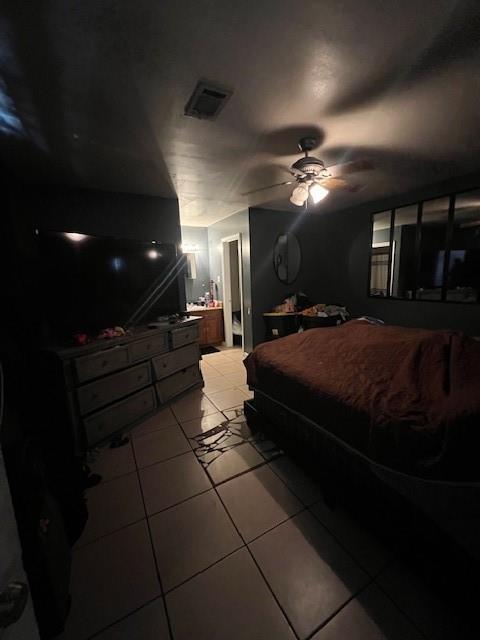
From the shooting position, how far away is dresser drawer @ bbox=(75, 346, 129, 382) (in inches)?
81.2

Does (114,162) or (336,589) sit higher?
(114,162)

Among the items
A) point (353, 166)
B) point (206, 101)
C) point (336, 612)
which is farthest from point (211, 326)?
point (336, 612)

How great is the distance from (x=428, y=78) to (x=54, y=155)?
8.77 feet

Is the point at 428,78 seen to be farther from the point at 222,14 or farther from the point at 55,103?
the point at 55,103

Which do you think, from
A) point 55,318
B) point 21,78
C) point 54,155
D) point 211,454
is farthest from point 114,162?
point 211,454

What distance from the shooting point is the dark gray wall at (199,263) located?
5.38m


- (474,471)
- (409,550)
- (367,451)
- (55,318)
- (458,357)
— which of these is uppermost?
(55,318)

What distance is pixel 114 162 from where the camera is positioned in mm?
2250

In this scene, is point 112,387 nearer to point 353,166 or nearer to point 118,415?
point 118,415

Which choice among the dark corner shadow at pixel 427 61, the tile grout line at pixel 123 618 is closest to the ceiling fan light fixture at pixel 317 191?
the dark corner shadow at pixel 427 61

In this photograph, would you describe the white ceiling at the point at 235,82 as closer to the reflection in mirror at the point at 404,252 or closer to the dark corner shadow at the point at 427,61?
the dark corner shadow at the point at 427,61

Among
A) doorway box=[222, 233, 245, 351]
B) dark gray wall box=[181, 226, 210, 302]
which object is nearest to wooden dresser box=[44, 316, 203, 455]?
doorway box=[222, 233, 245, 351]

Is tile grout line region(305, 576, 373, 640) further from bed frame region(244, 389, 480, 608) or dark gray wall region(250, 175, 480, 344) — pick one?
dark gray wall region(250, 175, 480, 344)

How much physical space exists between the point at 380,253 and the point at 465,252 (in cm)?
108
